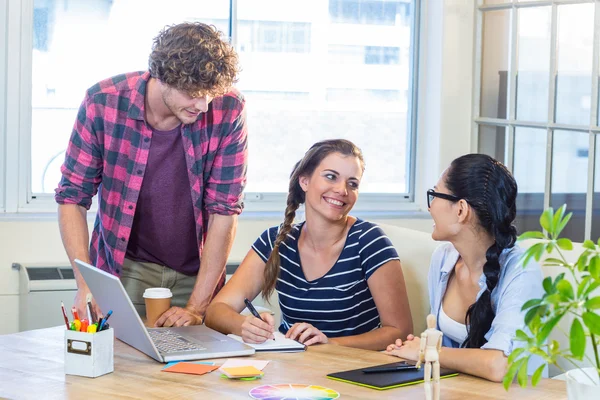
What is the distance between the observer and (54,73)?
361cm

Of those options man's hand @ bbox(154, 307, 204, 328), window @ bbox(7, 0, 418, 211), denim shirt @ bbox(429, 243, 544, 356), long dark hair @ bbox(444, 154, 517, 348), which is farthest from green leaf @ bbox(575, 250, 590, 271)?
window @ bbox(7, 0, 418, 211)

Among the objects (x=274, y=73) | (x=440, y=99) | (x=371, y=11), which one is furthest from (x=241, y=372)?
(x=371, y=11)

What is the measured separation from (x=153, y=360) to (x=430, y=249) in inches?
41.3

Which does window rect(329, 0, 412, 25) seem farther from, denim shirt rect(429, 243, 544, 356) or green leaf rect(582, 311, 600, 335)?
green leaf rect(582, 311, 600, 335)

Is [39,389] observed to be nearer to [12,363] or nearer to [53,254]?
[12,363]

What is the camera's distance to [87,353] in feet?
6.07

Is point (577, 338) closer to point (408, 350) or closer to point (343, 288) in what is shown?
point (408, 350)

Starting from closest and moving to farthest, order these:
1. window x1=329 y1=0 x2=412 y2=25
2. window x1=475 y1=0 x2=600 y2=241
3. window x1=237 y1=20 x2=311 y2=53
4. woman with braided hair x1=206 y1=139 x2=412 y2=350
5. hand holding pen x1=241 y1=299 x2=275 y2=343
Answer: hand holding pen x1=241 y1=299 x2=275 y2=343 < woman with braided hair x1=206 y1=139 x2=412 y2=350 < window x1=475 y1=0 x2=600 y2=241 < window x1=237 y1=20 x2=311 y2=53 < window x1=329 y1=0 x2=412 y2=25

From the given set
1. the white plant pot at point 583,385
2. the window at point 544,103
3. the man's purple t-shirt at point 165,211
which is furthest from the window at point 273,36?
the white plant pot at point 583,385

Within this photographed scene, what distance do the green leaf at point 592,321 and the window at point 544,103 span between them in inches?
91.6

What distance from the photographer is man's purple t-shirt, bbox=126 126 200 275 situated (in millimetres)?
2598

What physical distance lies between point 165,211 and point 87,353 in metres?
0.83

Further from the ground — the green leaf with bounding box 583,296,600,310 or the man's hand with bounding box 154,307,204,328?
the green leaf with bounding box 583,296,600,310

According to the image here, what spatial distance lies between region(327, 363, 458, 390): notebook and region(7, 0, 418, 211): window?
6.85 ft
